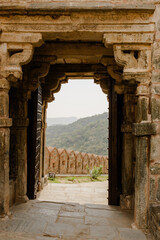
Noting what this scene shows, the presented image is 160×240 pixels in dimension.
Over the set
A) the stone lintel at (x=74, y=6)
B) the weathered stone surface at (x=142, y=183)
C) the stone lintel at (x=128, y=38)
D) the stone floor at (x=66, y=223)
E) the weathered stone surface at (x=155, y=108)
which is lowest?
the stone floor at (x=66, y=223)

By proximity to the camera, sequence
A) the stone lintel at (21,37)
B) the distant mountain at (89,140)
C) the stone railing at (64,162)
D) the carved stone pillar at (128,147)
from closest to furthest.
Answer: the stone lintel at (21,37) < the carved stone pillar at (128,147) < the stone railing at (64,162) < the distant mountain at (89,140)

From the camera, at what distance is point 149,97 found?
3131 millimetres

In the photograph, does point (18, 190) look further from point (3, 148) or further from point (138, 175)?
point (138, 175)

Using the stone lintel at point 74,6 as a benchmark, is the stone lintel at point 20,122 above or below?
below

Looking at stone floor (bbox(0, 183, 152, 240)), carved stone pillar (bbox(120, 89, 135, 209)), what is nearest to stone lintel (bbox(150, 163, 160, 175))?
stone floor (bbox(0, 183, 152, 240))

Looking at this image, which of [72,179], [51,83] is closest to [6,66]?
[51,83]

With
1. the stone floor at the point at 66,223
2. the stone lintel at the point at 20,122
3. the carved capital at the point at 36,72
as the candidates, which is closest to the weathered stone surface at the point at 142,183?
the stone floor at the point at 66,223

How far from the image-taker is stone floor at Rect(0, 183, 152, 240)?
2.96 metres

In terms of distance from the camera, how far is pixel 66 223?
3416 mm

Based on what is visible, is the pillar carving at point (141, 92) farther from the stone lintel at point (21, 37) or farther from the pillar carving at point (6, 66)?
the pillar carving at point (6, 66)

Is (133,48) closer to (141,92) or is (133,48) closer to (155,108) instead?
(141,92)

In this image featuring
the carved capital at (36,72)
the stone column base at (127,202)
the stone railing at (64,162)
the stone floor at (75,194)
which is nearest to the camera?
the stone column base at (127,202)

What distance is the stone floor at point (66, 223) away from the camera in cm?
296

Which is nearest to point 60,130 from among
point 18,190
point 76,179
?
point 76,179
